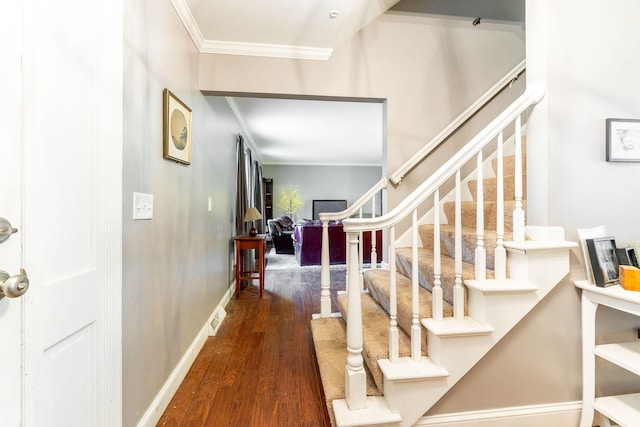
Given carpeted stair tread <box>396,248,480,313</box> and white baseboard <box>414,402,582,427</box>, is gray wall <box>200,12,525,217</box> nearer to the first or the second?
carpeted stair tread <box>396,248,480,313</box>

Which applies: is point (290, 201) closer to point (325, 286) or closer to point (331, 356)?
point (325, 286)

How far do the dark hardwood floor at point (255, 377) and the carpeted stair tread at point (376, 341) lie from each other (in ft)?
1.33

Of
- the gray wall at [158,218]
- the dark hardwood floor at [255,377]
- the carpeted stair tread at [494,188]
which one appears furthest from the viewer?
the carpeted stair tread at [494,188]

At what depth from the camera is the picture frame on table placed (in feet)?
4.24

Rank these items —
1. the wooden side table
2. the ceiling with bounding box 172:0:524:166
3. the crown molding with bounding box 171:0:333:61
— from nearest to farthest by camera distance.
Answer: the ceiling with bounding box 172:0:524:166, the crown molding with bounding box 171:0:333:61, the wooden side table

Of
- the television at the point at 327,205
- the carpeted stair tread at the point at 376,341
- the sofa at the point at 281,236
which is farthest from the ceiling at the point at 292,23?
the television at the point at 327,205

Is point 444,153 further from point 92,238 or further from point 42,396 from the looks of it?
point 42,396

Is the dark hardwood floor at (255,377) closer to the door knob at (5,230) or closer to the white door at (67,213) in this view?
the white door at (67,213)

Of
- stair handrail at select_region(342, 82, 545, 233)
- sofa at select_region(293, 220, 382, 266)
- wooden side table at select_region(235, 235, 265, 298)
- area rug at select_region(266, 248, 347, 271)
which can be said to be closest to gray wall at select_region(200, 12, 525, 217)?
stair handrail at select_region(342, 82, 545, 233)

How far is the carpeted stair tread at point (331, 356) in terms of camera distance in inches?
53.9

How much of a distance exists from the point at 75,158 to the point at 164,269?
0.83 metres

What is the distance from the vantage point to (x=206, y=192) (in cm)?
241

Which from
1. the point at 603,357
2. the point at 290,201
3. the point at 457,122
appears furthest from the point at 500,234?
the point at 290,201

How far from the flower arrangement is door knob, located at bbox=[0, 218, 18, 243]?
775 centimetres
